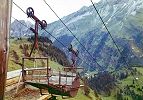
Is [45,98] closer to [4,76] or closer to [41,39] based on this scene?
[4,76]

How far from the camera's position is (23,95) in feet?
75.5

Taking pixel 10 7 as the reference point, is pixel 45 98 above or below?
below

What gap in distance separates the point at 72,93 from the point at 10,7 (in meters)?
17.5

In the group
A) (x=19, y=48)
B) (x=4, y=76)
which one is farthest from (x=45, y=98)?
(x=19, y=48)

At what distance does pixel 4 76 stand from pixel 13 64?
46029mm

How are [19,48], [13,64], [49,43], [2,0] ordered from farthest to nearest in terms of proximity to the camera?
[49,43], [19,48], [13,64], [2,0]

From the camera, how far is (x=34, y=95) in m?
24.4

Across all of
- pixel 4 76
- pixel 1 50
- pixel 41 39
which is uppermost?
pixel 41 39

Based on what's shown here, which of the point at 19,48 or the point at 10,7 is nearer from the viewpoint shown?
the point at 10,7

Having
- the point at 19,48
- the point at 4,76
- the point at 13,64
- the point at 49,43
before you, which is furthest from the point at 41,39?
the point at 4,76

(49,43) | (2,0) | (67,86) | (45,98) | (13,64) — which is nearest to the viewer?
(2,0)

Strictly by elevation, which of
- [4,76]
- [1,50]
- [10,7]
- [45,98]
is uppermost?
[10,7]

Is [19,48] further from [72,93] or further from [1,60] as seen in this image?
[1,60]

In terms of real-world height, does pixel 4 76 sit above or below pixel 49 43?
below
